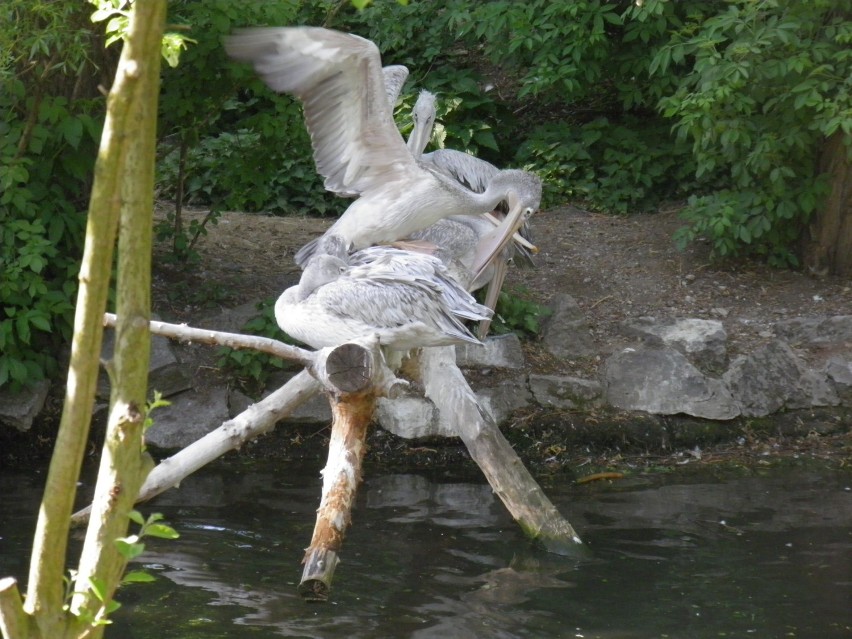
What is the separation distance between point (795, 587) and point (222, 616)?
2.40m

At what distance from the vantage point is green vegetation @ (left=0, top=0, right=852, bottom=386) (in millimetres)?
6254

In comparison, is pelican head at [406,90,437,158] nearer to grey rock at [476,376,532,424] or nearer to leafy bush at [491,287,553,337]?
leafy bush at [491,287,553,337]

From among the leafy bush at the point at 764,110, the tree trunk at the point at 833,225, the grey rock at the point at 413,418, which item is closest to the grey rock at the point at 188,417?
the grey rock at the point at 413,418

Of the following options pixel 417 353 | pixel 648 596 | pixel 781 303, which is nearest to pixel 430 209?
pixel 417 353

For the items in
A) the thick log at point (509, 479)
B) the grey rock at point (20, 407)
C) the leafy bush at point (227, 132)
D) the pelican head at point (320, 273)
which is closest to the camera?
the pelican head at point (320, 273)

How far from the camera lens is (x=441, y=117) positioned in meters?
9.84

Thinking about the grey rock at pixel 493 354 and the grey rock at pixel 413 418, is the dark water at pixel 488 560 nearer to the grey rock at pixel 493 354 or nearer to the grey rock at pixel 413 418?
the grey rock at pixel 413 418

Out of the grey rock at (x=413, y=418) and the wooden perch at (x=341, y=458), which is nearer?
the wooden perch at (x=341, y=458)

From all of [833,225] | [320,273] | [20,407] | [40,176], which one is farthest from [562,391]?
[40,176]

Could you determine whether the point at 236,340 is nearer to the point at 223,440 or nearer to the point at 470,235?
the point at 223,440

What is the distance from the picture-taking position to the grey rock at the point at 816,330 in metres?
7.49

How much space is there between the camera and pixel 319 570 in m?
4.06

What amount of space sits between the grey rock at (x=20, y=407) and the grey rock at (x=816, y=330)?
4828 millimetres

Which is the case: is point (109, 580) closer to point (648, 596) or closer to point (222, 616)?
point (222, 616)
